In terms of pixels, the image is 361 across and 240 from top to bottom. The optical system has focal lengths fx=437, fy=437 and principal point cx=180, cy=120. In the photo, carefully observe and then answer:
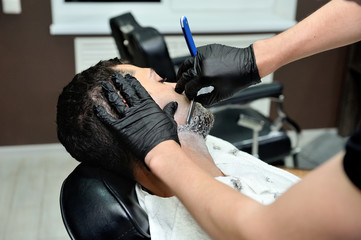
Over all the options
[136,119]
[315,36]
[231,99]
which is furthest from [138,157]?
[231,99]

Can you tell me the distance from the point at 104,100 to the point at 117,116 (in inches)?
2.4

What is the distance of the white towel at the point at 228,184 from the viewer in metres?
1.09

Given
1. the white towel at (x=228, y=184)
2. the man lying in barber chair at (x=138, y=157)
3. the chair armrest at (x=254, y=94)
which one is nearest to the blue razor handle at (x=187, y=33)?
the man lying in barber chair at (x=138, y=157)

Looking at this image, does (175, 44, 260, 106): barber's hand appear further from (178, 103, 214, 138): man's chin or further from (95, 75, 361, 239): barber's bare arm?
(95, 75, 361, 239): barber's bare arm

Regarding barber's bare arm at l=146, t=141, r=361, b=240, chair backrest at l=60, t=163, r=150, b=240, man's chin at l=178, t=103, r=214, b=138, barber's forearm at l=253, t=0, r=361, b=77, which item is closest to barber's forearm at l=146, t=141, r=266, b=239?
barber's bare arm at l=146, t=141, r=361, b=240

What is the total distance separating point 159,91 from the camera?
1.30 metres

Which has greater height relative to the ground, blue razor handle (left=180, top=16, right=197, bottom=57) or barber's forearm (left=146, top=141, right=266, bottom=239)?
blue razor handle (left=180, top=16, right=197, bottom=57)

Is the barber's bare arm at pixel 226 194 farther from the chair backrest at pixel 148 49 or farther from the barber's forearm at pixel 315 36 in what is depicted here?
the chair backrest at pixel 148 49

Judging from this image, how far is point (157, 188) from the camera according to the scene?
3.91 ft

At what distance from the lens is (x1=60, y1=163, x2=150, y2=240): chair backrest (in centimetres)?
103

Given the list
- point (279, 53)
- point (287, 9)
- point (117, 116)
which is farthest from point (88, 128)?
point (287, 9)

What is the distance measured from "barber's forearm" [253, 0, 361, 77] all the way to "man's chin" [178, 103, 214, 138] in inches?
9.4

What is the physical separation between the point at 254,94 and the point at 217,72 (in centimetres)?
83

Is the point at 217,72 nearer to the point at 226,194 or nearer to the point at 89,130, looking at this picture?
the point at 89,130
